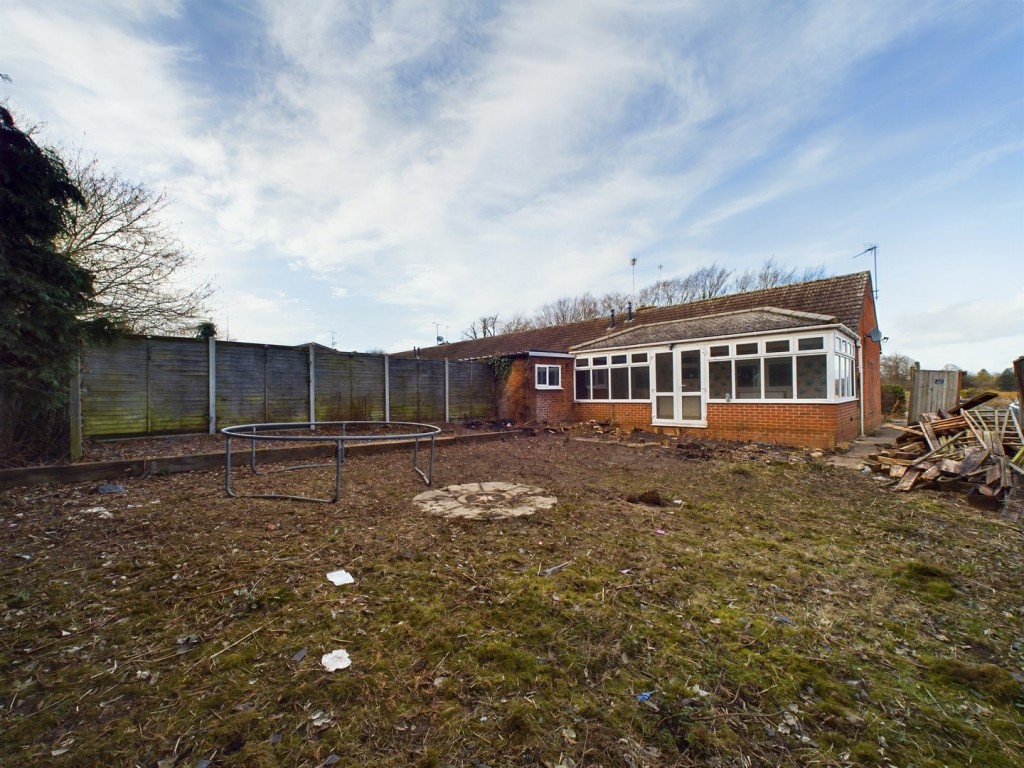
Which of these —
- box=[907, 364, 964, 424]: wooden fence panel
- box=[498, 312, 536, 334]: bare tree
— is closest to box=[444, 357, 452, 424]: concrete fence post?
box=[907, 364, 964, 424]: wooden fence panel

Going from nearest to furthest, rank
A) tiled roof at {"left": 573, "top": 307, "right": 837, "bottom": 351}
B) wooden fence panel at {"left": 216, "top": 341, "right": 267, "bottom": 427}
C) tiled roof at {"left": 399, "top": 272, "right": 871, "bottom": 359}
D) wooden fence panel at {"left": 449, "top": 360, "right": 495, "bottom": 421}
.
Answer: wooden fence panel at {"left": 216, "top": 341, "right": 267, "bottom": 427}, tiled roof at {"left": 573, "top": 307, "right": 837, "bottom": 351}, tiled roof at {"left": 399, "top": 272, "right": 871, "bottom": 359}, wooden fence panel at {"left": 449, "top": 360, "right": 495, "bottom": 421}

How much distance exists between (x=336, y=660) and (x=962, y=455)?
8.07 meters

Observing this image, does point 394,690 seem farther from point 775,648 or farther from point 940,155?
point 940,155

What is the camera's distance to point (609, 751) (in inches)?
55.6

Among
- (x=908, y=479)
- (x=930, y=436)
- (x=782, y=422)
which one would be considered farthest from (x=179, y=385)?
(x=930, y=436)

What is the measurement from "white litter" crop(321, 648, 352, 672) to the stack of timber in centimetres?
695

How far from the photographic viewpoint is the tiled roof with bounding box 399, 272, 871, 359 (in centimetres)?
1063

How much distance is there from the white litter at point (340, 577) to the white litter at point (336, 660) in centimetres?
70

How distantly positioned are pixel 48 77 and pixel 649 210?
13106 millimetres

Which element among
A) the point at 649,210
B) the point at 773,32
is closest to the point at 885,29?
the point at 773,32

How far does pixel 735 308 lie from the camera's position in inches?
502

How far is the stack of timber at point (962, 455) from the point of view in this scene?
4996mm

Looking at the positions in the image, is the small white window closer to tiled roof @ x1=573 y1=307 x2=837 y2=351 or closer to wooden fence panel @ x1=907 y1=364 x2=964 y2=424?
tiled roof @ x1=573 y1=307 x2=837 y2=351

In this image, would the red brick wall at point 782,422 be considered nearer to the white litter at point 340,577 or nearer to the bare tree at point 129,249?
the white litter at point 340,577
